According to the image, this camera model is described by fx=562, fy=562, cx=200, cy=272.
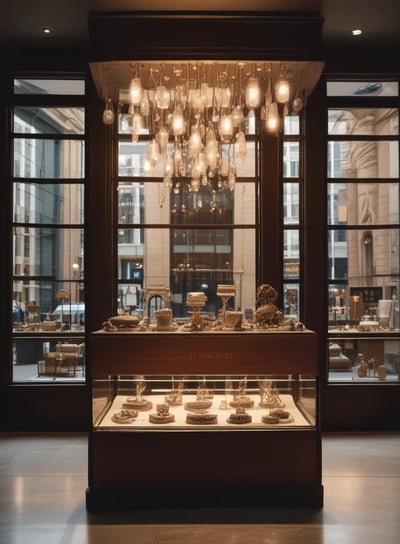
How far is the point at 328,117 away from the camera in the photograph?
6.36 meters

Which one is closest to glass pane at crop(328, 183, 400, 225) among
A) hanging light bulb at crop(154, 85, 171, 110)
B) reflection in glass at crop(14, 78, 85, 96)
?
hanging light bulb at crop(154, 85, 171, 110)

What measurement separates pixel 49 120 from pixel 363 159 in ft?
11.8

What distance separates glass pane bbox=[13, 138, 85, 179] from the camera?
20.7 feet

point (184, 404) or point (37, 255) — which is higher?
point (37, 255)

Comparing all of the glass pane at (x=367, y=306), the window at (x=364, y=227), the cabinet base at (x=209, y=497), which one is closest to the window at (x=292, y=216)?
the window at (x=364, y=227)

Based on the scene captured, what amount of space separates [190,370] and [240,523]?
1.05m

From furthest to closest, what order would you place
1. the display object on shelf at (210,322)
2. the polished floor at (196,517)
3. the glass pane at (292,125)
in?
the glass pane at (292,125), the display object on shelf at (210,322), the polished floor at (196,517)

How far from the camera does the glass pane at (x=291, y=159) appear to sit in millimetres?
6293

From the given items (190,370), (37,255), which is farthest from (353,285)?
(37,255)

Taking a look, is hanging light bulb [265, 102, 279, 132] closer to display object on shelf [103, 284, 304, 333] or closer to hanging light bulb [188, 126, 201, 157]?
hanging light bulb [188, 126, 201, 157]

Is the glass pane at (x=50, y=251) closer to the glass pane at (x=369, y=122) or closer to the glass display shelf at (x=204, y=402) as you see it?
the glass display shelf at (x=204, y=402)

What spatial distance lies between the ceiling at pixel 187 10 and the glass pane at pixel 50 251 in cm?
201

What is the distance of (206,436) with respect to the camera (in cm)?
396

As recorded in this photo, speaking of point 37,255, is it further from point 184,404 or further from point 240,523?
point 240,523
